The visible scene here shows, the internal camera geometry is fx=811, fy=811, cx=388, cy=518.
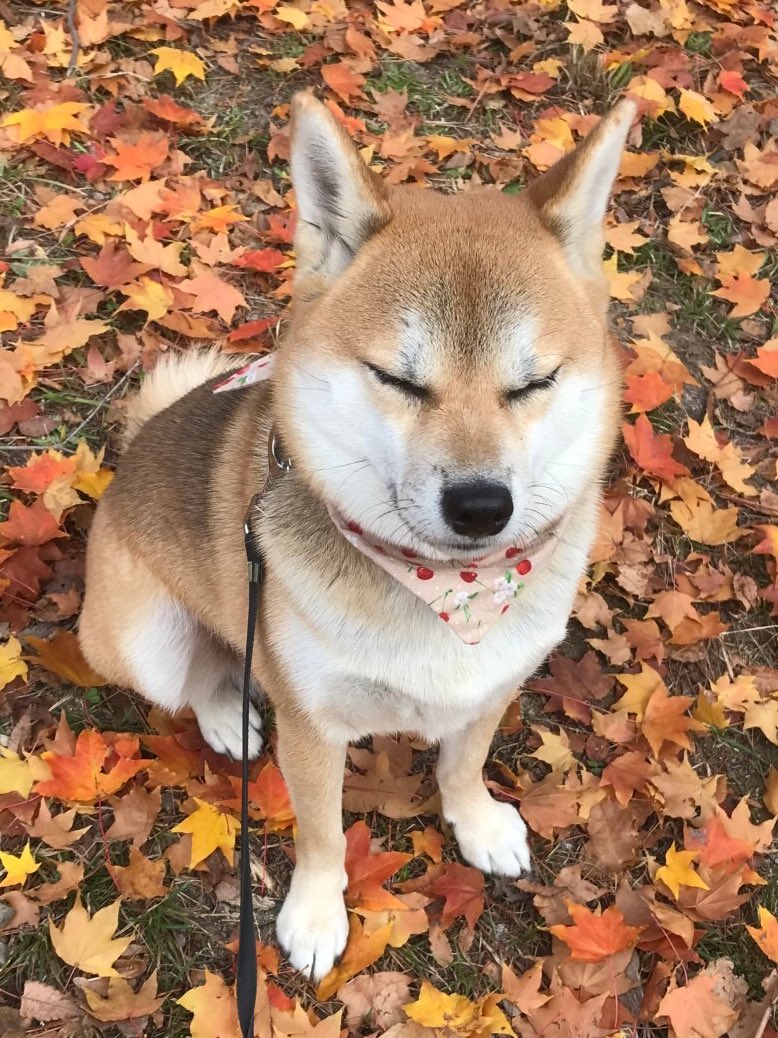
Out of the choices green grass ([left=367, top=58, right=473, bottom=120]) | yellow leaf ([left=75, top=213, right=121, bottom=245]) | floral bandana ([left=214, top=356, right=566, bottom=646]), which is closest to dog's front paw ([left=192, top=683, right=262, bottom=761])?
floral bandana ([left=214, top=356, right=566, bottom=646])

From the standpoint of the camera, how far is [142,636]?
97.1 inches

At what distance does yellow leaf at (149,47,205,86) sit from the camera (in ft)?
13.9

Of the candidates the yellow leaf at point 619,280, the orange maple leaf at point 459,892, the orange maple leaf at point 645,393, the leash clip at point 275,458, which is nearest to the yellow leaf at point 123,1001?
the orange maple leaf at point 459,892

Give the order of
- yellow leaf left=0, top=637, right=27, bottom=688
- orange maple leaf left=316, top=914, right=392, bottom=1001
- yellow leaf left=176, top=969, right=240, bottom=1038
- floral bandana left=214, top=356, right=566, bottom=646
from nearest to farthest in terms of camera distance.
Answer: floral bandana left=214, top=356, right=566, bottom=646 < yellow leaf left=176, top=969, right=240, bottom=1038 < orange maple leaf left=316, top=914, right=392, bottom=1001 < yellow leaf left=0, top=637, right=27, bottom=688

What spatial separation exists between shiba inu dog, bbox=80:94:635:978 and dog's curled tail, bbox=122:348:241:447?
58cm

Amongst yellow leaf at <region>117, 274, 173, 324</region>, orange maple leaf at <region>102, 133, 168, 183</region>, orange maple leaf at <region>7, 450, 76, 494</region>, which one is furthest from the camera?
orange maple leaf at <region>102, 133, 168, 183</region>

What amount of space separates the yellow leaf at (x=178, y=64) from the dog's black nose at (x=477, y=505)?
372 cm

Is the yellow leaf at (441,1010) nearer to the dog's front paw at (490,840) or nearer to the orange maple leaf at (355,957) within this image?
the orange maple leaf at (355,957)

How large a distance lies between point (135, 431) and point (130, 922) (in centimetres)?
160

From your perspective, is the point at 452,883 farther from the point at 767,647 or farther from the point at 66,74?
the point at 66,74

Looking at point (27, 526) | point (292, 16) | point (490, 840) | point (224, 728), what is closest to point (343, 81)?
point (292, 16)

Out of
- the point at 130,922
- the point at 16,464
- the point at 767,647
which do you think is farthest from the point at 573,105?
the point at 130,922

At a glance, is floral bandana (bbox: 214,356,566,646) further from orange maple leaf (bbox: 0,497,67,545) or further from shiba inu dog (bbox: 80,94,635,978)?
orange maple leaf (bbox: 0,497,67,545)

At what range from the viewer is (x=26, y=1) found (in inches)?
177
